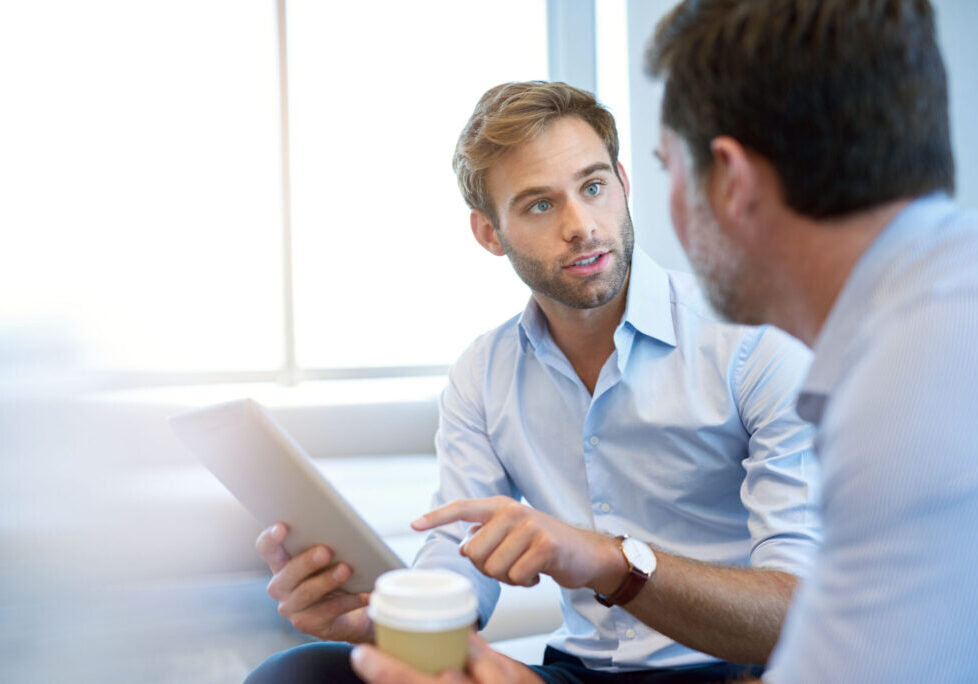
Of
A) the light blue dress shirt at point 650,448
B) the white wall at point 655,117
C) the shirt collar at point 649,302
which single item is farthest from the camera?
the white wall at point 655,117

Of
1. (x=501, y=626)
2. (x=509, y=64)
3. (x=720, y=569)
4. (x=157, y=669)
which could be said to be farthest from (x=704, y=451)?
(x=509, y=64)

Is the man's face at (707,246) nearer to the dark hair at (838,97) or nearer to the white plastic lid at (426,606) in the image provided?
the dark hair at (838,97)

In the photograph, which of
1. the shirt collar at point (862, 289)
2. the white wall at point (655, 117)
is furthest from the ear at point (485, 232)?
the white wall at point (655, 117)

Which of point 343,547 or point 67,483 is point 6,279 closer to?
point 67,483

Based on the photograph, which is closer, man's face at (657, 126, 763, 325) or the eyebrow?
man's face at (657, 126, 763, 325)

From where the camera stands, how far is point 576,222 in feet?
4.61

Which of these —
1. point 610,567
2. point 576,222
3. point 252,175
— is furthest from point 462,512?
point 252,175

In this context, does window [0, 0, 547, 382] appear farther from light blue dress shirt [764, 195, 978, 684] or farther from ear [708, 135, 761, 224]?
light blue dress shirt [764, 195, 978, 684]

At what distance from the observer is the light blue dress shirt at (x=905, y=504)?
19.5 inches

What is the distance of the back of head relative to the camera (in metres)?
1.47

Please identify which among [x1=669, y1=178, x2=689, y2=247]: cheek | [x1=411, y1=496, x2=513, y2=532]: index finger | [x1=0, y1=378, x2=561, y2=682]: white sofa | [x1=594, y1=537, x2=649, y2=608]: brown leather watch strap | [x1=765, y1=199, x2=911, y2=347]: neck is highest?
[x1=669, y1=178, x2=689, y2=247]: cheek

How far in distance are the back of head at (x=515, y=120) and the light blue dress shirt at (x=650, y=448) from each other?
0.30 meters

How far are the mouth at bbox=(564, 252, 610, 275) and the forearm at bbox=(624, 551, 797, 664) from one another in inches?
19.6

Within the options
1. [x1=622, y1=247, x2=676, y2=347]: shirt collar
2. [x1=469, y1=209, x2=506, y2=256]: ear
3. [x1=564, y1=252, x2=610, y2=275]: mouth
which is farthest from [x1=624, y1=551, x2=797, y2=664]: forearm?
[x1=469, y1=209, x2=506, y2=256]: ear
